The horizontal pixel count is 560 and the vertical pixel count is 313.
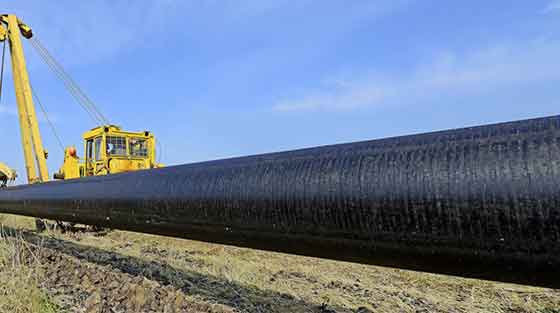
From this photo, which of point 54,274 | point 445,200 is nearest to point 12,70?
point 54,274

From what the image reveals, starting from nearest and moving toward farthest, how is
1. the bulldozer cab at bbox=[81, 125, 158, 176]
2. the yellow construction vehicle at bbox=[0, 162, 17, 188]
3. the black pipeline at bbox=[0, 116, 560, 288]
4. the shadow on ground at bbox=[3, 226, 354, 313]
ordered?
the black pipeline at bbox=[0, 116, 560, 288] → the shadow on ground at bbox=[3, 226, 354, 313] → the bulldozer cab at bbox=[81, 125, 158, 176] → the yellow construction vehicle at bbox=[0, 162, 17, 188]

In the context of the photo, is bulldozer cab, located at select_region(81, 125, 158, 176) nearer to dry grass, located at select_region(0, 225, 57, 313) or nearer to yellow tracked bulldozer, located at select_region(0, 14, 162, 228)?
yellow tracked bulldozer, located at select_region(0, 14, 162, 228)

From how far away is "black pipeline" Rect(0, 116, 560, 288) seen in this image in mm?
728

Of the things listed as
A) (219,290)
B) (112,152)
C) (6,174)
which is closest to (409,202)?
(219,290)

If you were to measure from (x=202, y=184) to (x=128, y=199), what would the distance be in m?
0.54

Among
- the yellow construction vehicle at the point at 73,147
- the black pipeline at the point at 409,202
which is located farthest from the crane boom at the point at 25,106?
the black pipeline at the point at 409,202

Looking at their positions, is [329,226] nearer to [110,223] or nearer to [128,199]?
[128,199]

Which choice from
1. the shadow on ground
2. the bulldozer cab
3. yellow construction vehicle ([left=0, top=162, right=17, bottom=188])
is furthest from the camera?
yellow construction vehicle ([left=0, top=162, right=17, bottom=188])

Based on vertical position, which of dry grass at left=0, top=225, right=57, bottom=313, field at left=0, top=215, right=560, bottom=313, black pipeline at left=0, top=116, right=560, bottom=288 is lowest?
field at left=0, top=215, right=560, bottom=313

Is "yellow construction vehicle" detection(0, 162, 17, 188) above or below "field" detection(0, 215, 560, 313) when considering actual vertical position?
above

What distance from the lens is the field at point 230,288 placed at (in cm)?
207

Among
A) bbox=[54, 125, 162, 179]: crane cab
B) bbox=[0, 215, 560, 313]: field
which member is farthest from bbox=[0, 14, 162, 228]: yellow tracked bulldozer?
bbox=[0, 215, 560, 313]: field

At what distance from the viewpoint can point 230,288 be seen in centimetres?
267

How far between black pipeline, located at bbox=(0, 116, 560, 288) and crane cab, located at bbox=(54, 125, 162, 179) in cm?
752
